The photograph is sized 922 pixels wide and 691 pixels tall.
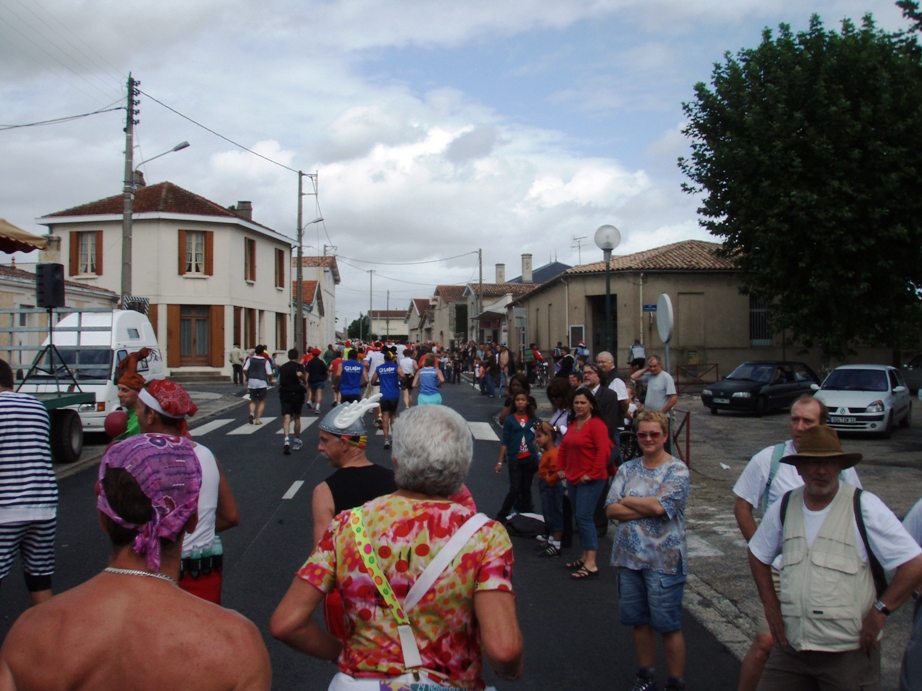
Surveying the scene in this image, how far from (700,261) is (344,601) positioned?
3363 centimetres

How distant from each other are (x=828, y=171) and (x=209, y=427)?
15.9m

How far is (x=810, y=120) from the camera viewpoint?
20641mm

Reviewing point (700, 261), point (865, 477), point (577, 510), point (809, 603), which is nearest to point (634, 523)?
point (809, 603)

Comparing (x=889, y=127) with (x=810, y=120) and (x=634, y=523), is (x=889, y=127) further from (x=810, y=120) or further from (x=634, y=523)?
(x=634, y=523)

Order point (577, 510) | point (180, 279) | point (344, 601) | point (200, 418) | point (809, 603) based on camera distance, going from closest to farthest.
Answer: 1. point (344, 601)
2. point (809, 603)
3. point (577, 510)
4. point (200, 418)
5. point (180, 279)

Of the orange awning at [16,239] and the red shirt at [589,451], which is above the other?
the orange awning at [16,239]

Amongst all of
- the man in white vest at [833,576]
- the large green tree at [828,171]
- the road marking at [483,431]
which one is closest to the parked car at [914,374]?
the large green tree at [828,171]

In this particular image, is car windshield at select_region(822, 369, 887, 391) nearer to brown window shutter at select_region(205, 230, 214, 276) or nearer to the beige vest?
the beige vest

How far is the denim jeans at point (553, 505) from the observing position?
24.4 feet

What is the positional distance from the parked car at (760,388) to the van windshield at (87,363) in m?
14.2

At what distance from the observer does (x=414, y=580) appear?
224 centimetres

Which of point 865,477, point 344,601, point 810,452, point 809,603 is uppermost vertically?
point 810,452

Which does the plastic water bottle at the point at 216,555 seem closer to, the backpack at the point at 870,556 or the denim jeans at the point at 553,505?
the backpack at the point at 870,556

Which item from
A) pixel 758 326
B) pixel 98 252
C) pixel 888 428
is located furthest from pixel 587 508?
pixel 98 252
